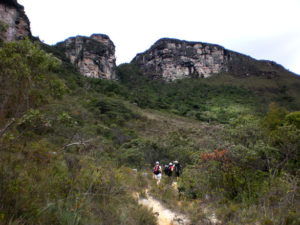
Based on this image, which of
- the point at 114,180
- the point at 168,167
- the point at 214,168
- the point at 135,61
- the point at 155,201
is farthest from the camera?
the point at 135,61

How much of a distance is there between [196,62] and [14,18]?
6662 centimetres

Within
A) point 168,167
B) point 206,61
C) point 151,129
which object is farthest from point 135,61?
point 168,167

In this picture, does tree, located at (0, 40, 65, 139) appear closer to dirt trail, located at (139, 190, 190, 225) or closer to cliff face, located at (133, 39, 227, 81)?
dirt trail, located at (139, 190, 190, 225)

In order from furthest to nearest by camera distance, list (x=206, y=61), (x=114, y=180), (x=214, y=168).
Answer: (x=206, y=61) < (x=214, y=168) < (x=114, y=180)

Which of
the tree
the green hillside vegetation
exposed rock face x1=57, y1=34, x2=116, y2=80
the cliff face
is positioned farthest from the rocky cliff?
the tree

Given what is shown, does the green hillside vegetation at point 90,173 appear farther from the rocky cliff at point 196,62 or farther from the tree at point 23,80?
the rocky cliff at point 196,62

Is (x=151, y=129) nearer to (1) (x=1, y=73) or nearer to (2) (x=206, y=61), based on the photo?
(1) (x=1, y=73)

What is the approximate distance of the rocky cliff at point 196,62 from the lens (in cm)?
7894

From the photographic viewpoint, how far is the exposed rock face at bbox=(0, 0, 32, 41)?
3412 cm

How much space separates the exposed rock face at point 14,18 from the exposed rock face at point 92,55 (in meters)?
22.9

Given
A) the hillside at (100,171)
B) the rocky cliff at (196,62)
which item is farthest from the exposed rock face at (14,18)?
the rocky cliff at (196,62)

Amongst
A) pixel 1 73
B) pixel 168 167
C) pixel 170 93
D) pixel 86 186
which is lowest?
pixel 168 167

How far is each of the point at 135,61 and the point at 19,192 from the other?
102 metres

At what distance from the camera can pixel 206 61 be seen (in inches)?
3145
